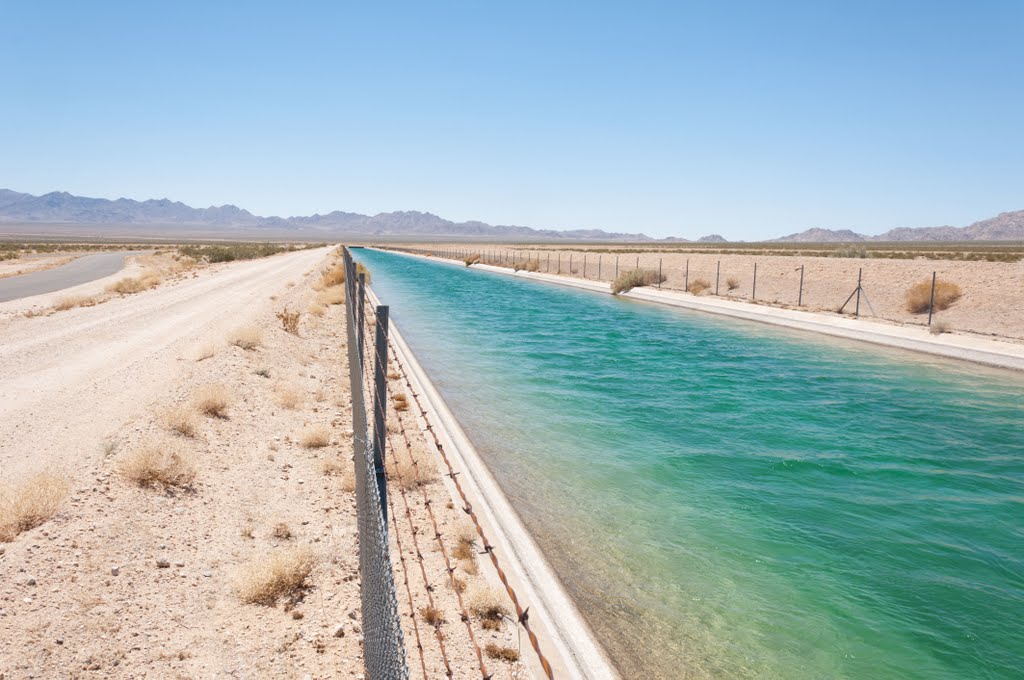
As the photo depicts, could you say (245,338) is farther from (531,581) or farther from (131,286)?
(131,286)

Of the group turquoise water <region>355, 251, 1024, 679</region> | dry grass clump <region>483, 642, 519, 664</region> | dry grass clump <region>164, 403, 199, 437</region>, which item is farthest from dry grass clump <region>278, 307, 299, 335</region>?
dry grass clump <region>483, 642, 519, 664</region>

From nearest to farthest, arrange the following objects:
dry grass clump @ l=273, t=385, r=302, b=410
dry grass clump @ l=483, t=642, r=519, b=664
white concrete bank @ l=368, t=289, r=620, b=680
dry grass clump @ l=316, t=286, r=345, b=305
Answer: dry grass clump @ l=483, t=642, r=519, b=664
white concrete bank @ l=368, t=289, r=620, b=680
dry grass clump @ l=273, t=385, r=302, b=410
dry grass clump @ l=316, t=286, r=345, b=305

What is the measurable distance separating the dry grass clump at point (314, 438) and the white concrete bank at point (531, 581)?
1819 mm

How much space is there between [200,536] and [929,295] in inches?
1354

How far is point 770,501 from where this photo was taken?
10781mm

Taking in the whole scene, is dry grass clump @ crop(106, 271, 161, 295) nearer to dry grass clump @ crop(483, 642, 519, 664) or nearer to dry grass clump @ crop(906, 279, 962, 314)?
dry grass clump @ crop(483, 642, 519, 664)

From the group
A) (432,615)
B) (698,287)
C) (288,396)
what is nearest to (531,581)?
(432,615)

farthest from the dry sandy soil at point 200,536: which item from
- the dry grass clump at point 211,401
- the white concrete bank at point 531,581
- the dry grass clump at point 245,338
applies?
the dry grass clump at point 245,338

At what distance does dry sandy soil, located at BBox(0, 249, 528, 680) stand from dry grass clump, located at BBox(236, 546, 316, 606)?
7 cm

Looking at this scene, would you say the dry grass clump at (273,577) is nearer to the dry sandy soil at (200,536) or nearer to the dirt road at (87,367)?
the dry sandy soil at (200,536)

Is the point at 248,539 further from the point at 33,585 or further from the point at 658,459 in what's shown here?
the point at 658,459

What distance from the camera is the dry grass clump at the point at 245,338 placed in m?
16.1

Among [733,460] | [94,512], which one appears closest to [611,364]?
[733,460]

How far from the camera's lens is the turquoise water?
23.0 ft
